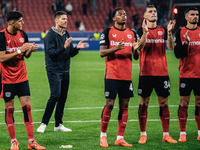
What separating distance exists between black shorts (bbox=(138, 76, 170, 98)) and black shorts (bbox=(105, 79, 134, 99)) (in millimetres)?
345

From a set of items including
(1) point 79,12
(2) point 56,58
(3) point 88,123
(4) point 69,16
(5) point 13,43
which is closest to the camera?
(5) point 13,43

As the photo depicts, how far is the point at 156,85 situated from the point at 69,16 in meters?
37.8

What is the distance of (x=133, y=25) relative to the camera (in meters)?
41.7

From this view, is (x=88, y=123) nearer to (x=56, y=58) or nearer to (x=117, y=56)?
(x=56, y=58)

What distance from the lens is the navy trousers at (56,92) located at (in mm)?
8250

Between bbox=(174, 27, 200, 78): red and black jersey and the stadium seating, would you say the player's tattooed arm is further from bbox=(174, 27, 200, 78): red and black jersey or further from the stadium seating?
the stadium seating

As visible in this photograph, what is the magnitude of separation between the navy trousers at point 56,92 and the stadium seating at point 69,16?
34389 millimetres

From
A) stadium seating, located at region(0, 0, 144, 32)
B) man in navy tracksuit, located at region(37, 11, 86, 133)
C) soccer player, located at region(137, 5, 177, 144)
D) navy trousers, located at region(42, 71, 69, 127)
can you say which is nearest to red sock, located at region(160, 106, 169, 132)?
soccer player, located at region(137, 5, 177, 144)

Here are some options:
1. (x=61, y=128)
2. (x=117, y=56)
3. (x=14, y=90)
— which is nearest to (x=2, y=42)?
(x=14, y=90)

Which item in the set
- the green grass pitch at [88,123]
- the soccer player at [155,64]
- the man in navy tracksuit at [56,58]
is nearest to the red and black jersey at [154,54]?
the soccer player at [155,64]

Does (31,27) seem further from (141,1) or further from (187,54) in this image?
(187,54)

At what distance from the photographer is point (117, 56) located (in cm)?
707

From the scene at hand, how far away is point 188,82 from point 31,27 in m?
36.5

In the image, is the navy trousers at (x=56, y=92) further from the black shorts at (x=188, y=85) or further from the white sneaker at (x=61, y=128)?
the black shorts at (x=188, y=85)
